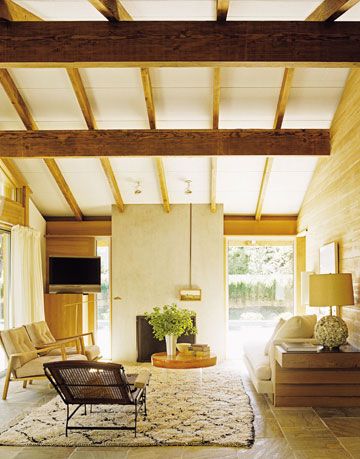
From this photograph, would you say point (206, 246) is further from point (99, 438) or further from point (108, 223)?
point (99, 438)

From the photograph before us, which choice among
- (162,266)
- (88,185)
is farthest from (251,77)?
(162,266)

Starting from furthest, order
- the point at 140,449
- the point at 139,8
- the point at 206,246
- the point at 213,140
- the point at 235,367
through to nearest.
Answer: the point at 206,246 < the point at 235,367 < the point at 213,140 < the point at 139,8 < the point at 140,449

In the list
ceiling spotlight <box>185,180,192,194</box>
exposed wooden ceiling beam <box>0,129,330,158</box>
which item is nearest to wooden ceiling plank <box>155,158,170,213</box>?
ceiling spotlight <box>185,180,192,194</box>

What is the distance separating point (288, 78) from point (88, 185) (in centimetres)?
395

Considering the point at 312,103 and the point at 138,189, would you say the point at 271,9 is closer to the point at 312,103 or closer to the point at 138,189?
the point at 312,103

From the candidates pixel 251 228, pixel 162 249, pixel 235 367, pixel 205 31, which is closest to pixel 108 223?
pixel 162 249

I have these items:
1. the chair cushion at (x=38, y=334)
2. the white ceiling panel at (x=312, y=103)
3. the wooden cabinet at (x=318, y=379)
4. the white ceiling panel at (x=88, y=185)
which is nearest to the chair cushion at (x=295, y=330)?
the wooden cabinet at (x=318, y=379)

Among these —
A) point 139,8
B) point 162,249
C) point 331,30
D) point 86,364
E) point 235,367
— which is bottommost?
point 235,367

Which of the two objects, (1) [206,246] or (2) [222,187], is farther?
(1) [206,246]

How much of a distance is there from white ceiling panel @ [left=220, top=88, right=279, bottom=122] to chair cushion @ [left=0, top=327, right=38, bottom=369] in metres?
3.67

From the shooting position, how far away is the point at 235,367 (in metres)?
8.49

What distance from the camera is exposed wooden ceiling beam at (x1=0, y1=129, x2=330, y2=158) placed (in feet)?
22.9

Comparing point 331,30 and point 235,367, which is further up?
point 331,30

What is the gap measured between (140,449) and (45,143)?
161 inches
